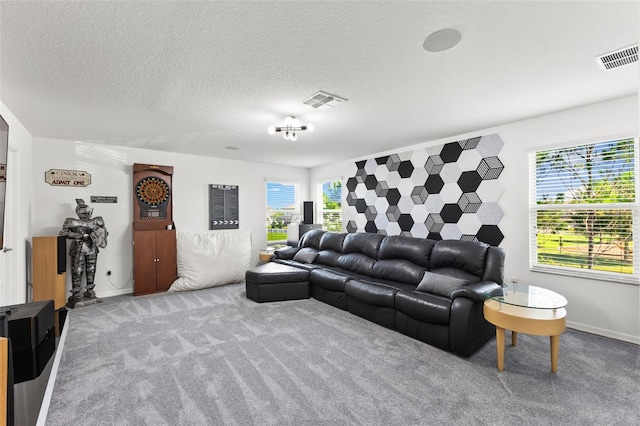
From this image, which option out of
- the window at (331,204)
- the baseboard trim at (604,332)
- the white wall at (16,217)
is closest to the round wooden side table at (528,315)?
the baseboard trim at (604,332)

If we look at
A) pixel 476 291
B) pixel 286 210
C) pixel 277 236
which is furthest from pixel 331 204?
pixel 476 291

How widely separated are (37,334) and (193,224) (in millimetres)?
3476

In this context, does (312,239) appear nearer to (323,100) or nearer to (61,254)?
(323,100)

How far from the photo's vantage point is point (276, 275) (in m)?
4.20

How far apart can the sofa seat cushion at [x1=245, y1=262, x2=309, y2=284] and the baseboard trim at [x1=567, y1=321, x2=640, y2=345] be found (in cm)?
325

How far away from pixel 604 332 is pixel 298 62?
3.98 m

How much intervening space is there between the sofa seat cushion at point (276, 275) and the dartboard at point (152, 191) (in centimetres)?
210

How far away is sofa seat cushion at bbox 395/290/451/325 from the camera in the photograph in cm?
270

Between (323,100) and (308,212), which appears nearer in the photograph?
(323,100)

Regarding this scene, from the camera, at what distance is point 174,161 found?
523 centimetres

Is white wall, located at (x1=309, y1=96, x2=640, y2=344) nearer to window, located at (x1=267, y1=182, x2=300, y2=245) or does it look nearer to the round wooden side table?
the round wooden side table

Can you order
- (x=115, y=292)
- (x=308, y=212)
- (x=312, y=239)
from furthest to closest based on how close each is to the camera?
(x=308, y=212) → (x=312, y=239) → (x=115, y=292)

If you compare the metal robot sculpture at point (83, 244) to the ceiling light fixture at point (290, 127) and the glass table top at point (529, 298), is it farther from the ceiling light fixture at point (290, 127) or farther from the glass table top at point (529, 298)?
the glass table top at point (529, 298)

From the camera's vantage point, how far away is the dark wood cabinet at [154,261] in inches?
180
